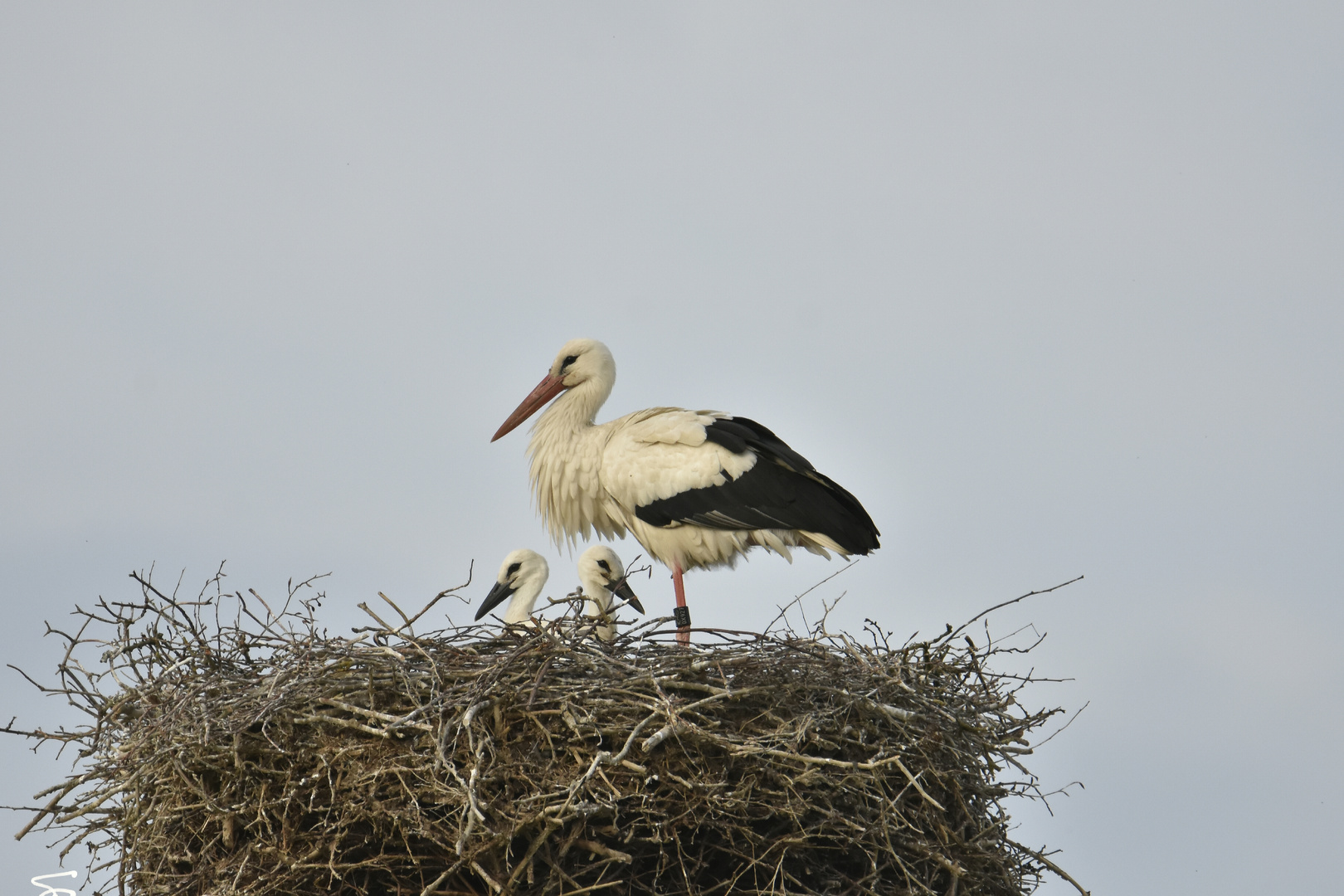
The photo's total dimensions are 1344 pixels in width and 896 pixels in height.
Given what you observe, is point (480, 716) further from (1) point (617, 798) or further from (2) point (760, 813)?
(2) point (760, 813)

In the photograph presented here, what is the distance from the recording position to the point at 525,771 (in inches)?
138

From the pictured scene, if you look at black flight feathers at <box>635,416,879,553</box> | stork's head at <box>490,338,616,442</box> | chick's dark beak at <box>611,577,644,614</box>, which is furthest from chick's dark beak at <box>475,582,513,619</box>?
stork's head at <box>490,338,616,442</box>

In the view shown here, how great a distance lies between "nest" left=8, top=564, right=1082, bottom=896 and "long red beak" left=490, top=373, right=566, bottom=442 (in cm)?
234

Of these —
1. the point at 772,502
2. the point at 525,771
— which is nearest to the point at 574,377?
the point at 772,502

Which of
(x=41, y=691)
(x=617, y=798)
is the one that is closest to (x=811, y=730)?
(x=617, y=798)

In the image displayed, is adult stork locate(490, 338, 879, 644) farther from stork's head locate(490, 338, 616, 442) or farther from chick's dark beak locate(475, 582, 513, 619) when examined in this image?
chick's dark beak locate(475, 582, 513, 619)

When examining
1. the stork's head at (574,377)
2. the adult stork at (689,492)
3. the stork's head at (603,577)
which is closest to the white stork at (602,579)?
the stork's head at (603,577)

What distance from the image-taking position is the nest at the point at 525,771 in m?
3.47

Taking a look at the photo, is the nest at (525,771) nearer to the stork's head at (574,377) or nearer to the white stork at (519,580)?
the white stork at (519,580)

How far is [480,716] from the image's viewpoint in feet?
11.6

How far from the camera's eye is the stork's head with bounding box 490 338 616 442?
6.07m

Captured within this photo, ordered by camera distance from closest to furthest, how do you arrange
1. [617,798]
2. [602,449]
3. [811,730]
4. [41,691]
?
[617,798] → [811,730] → [41,691] → [602,449]

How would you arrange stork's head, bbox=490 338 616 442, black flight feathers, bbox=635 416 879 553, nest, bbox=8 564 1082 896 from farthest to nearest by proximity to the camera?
1. stork's head, bbox=490 338 616 442
2. black flight feathers, bbox=635 416 879 553
3. nest, bbox=8 564 1082 896

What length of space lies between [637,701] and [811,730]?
1.51ft
